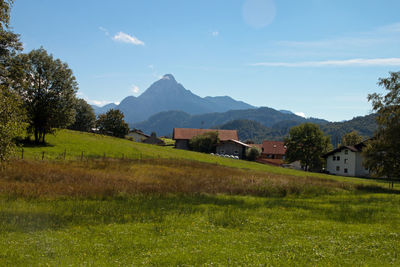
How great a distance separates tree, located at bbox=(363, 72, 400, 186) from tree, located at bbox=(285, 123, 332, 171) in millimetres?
56785

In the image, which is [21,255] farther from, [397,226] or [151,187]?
[397,226]

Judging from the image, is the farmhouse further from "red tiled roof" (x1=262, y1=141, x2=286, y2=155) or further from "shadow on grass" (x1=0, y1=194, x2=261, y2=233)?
"shadow on grass" (x1=0, y1=194, x2=261, y2=233)

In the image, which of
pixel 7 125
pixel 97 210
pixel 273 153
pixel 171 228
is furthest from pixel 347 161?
pixel 7 125

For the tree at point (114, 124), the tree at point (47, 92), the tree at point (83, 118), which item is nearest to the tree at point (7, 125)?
the tree at point (47, 92)

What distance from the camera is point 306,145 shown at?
98.3 metres

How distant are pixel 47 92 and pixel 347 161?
87.5 m

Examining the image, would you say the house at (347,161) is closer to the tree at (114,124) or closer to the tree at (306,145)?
the tree at (306,145)

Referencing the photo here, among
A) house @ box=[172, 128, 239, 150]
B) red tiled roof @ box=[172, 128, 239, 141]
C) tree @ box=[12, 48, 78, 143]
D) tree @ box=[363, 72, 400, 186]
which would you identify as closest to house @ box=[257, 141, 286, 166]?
red tiled roof @ box=[172, 128, 239, 141]

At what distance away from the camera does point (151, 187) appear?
909 inches

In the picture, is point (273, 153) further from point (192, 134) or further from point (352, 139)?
point (192, 134)

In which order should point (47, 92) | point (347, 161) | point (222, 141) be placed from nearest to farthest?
point (47, 92)
point (347, 161)
point (222, 141)

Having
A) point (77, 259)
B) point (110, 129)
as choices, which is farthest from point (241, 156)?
point (77, 259)

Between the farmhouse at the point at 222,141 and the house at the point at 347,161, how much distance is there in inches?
1319

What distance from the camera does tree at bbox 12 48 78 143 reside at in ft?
160
